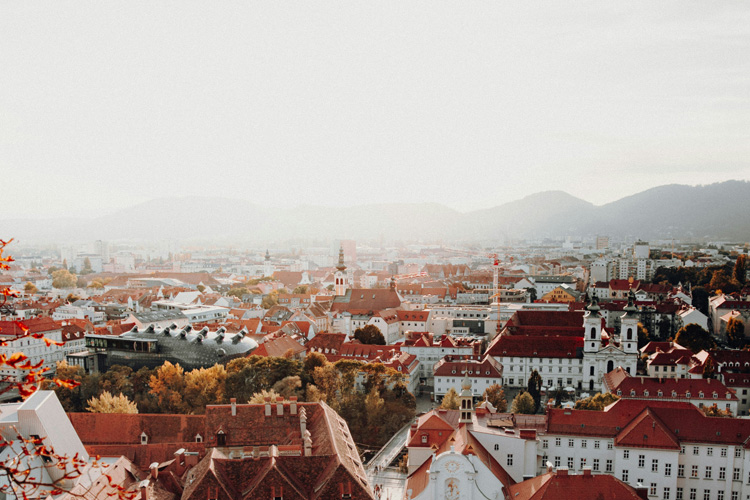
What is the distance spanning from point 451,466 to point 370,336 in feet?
118

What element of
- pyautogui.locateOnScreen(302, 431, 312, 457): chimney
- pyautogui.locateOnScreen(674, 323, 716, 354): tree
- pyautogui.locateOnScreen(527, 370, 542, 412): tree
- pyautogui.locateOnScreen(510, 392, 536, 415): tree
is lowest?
pyautogui.locateOnScreen(527, 370, 542, 412): tree

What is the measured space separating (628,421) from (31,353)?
54.4m

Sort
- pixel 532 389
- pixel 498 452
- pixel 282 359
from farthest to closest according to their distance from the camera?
1. pixel 532 389
2. pixel 282 359
3. pixel 498 452

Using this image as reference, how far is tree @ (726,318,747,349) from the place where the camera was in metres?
58.9

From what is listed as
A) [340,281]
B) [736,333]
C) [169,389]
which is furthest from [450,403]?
[340,281]

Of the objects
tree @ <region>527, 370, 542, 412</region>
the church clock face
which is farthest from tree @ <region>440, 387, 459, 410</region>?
the church clock face

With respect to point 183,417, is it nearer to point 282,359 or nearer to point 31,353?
point 282,359

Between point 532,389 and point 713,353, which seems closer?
point 532,389

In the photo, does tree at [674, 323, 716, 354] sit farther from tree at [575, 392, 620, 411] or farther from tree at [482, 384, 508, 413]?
tree at [482, 384, 508, 413]

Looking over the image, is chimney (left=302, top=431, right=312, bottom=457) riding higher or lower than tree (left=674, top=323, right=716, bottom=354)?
higher

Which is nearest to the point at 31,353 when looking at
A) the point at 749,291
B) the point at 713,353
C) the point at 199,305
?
the point at 199,305

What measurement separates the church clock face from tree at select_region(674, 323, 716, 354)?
37.7 metres

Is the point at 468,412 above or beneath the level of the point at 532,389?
above

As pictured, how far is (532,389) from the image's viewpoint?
43750 millimetres
